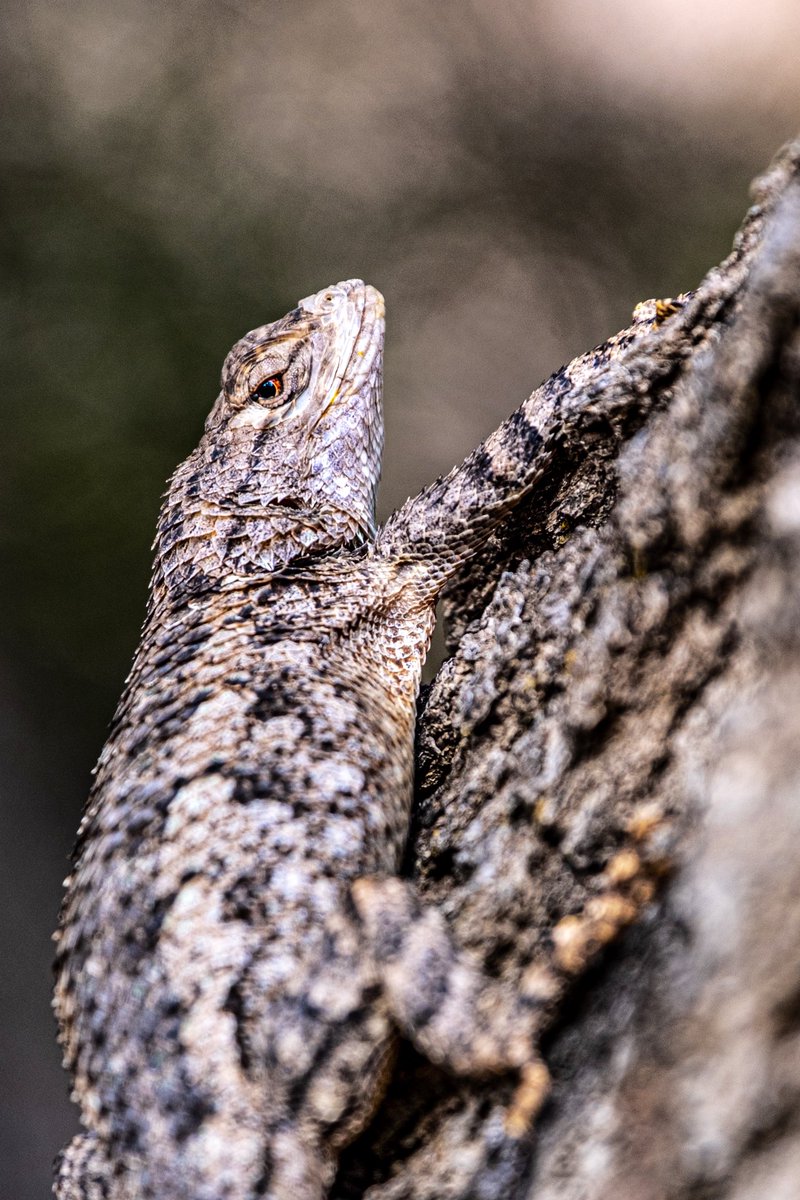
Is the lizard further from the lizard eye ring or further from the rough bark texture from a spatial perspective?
the lizard eye ring

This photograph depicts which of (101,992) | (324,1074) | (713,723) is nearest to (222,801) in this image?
(101,992)

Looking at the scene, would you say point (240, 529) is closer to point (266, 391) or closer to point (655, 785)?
point (266, 391)

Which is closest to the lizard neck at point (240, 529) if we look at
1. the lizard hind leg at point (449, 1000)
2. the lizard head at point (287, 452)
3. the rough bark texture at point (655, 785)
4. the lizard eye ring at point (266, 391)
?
the lizard head at point (287, 452)

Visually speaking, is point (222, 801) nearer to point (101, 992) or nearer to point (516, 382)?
point (101, 992)

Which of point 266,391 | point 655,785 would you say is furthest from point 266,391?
point 655,785

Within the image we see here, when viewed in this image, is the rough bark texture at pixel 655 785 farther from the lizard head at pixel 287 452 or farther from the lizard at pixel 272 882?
the lizard head at pixel 287 452

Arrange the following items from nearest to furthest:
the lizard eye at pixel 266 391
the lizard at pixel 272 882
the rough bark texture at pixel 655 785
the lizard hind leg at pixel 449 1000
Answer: the rough bark texture at pixel 655 785, the lizard hind leg at pixel 449 1000, the lizard at pixel 272 882, the lizard eye at pixel 266 391
